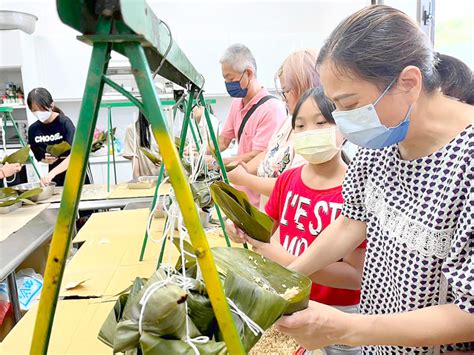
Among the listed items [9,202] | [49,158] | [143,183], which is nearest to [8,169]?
[9,202]

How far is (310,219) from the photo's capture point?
1.12m

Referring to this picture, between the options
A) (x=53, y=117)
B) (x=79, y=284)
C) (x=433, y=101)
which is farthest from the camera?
(x=53, y=117)

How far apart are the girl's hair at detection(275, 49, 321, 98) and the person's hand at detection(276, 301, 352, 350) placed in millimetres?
916

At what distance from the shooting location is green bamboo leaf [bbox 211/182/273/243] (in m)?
0.80

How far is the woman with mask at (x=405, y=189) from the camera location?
2.11 feet

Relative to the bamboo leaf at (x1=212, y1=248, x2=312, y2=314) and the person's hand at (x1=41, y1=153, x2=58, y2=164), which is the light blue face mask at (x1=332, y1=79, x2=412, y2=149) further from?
the person's hand at (x1=41, y1=153, x2=58, y2=164)

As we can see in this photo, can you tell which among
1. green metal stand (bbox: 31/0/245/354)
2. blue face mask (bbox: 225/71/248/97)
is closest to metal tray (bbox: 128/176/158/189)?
blue face mask (bbox: 225/71/248/97)

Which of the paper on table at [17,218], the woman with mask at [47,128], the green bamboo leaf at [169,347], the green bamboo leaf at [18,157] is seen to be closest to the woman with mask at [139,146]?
the woman with mask at [47,128]

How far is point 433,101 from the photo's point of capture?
746 mm

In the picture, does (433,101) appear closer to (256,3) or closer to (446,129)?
(446,129)

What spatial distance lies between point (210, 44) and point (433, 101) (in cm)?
408

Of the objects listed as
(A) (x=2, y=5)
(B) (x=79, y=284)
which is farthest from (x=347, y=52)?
(A) (x=2, y=5)

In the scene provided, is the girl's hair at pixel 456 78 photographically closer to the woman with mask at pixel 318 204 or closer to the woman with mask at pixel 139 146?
the woman with mask at pixel 318 204

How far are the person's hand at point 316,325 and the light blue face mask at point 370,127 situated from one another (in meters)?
0.36
